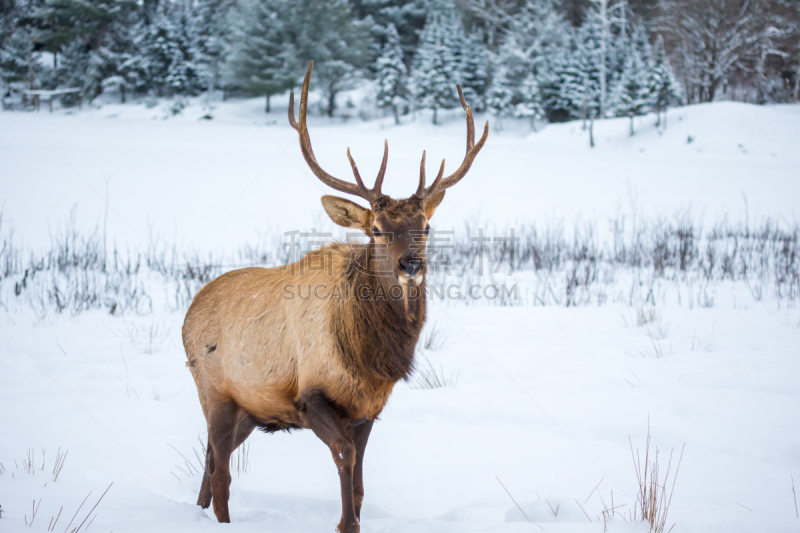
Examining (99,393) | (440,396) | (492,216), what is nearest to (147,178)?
(492,216)

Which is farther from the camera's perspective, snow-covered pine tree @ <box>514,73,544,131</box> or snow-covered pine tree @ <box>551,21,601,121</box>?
snow-covered pine tree @ <box>514,73,544,131</box>

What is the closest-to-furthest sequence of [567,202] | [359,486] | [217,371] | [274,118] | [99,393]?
1. [359,486]
2. [217,371]
3. [99,393]
4. [567,202]
5. [274,118]

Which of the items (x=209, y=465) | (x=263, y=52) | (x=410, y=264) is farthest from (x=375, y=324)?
(x=263, y=52)

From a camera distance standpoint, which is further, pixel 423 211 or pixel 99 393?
pixel 99 393

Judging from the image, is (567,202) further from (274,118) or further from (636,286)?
(274,118)

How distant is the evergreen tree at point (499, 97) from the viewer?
3394 cm

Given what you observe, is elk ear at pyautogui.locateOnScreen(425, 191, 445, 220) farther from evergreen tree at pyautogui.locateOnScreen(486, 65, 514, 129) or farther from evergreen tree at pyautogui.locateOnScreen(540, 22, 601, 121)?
evergreen tree at pyautogui.locateOnScreen(486, 65, 514, 129)

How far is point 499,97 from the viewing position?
34.6 metres

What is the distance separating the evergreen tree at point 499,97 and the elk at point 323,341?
32.7 metres

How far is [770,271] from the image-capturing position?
9.00 m

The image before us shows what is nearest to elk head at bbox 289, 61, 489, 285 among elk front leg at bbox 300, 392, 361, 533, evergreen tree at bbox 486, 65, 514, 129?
elk front leg at bbox 300, 392, 361, 533

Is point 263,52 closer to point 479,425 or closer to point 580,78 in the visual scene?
point 580,78

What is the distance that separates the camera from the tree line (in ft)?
108

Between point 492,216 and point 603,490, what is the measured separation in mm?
12671
